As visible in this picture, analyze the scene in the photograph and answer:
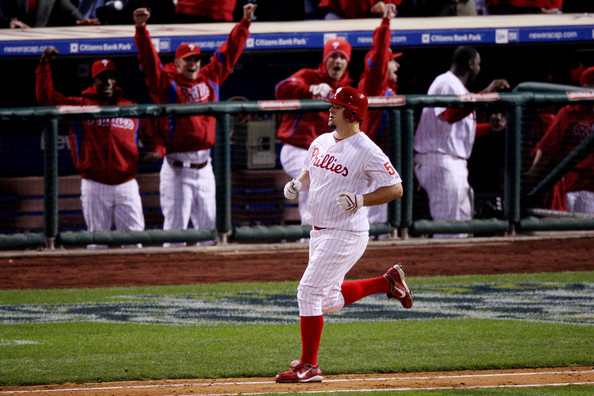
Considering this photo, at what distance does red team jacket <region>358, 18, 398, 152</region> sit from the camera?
927 cm

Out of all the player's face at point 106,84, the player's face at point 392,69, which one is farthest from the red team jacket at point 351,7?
the player's face at point 106,84

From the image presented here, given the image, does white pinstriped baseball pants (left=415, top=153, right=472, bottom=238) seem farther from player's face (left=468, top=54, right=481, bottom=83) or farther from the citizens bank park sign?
the citizens bank park sign

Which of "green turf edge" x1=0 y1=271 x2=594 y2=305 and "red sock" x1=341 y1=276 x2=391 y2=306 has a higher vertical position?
"red sock" x1=341 y1=276 x2=391 y2=306

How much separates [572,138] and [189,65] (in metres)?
3.86

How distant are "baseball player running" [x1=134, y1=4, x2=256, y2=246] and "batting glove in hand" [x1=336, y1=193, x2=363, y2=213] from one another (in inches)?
176

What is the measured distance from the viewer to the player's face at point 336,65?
941 centimetres

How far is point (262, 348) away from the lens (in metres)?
6.06

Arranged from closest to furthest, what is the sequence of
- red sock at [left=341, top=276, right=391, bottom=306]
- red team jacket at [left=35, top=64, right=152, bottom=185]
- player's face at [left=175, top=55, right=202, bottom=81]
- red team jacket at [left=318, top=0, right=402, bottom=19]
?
red sock at [left=341, top=276, right=391, bottom=306] → red team jacket at [left=35, top=64, right=152, bottom=185] → player's face at [left=175, top=55, right=202, bottom=81] → red team jacket at [left=318, top=0, right=402, bottom=19]

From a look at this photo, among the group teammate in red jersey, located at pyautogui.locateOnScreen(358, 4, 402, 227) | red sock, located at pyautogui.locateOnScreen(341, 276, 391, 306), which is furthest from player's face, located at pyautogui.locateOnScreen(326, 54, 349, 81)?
red sock, located at pyautogui.locateOnScreen(341, 276, 391, 306)

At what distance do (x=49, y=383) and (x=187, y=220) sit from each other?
4.63 metres

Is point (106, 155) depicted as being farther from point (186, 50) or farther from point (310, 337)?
point (310, 337)

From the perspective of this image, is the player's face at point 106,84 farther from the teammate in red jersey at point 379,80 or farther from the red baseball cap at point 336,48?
the teammate in red jersey at point 379,80

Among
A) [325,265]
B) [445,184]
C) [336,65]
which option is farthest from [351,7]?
[325,265]

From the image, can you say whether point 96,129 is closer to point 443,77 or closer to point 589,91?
point 443,77
